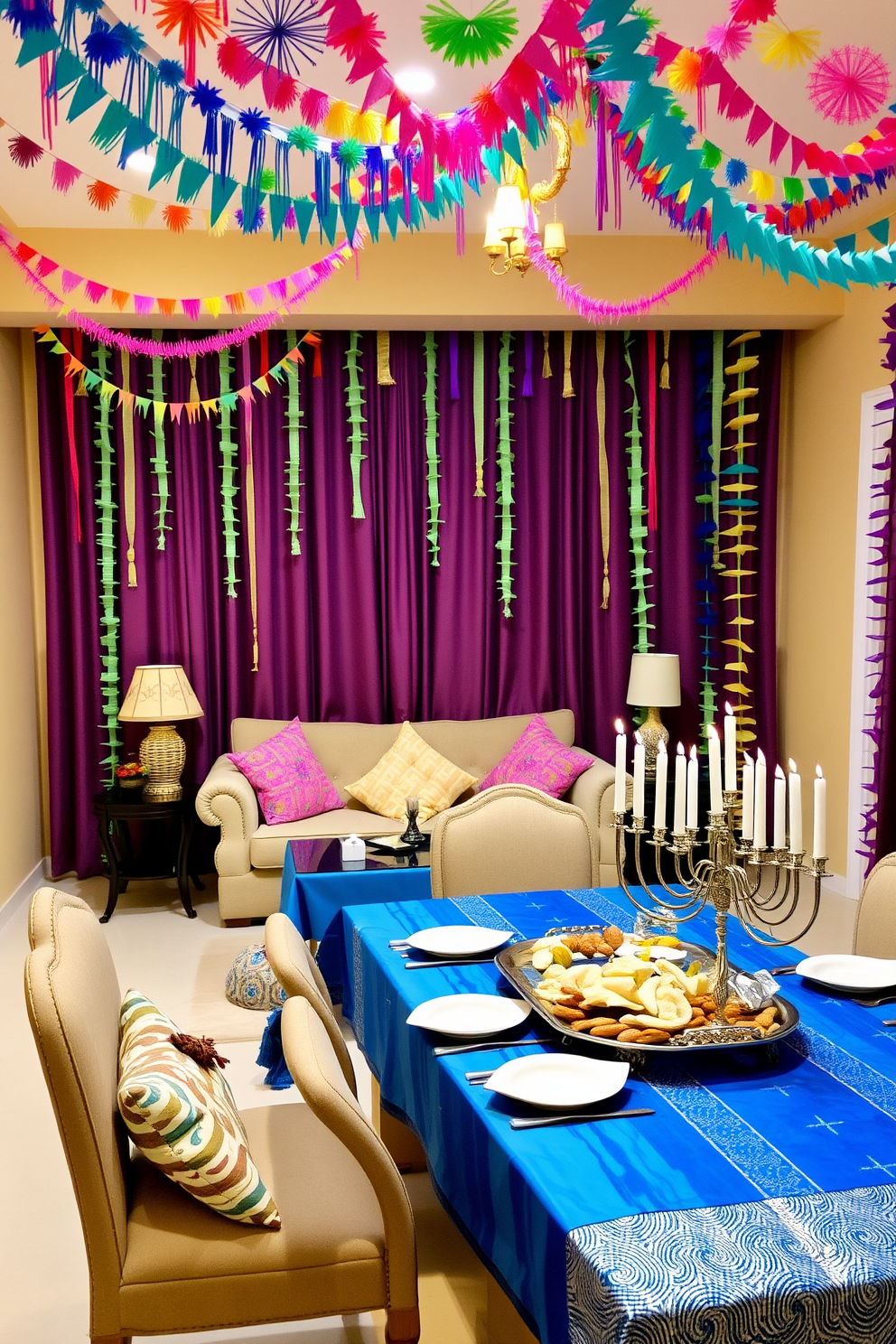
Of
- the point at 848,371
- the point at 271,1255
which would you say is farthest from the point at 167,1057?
the point at 848,371

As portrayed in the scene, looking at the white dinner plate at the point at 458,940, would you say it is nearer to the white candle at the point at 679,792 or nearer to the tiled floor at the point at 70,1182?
the white candle at the point at 679,792

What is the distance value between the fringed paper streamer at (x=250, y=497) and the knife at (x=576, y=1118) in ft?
13.2

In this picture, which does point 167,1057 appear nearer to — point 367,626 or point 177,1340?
point 177,1340

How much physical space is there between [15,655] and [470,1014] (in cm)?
369

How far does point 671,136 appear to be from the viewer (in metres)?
1.87

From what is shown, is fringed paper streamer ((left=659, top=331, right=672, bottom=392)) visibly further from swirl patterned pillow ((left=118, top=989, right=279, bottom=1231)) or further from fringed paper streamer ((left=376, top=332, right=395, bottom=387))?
swirl patterned pillow ((left=118, top=989, right=279, bottom=1231))

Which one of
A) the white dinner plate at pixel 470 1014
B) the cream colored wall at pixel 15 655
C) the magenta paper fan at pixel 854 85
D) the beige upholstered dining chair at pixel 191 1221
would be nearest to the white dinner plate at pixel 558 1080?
the white dinner plate at pixel 470 1014

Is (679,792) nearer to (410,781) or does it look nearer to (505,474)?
(410,781)

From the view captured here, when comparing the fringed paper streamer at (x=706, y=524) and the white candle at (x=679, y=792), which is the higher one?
the fringed paper streamer at (x=706, y=524)

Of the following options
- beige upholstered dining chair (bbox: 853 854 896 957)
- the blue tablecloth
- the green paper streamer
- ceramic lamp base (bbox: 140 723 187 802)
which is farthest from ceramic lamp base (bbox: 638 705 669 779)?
the blue tablecloth

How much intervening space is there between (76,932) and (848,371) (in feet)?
14.3

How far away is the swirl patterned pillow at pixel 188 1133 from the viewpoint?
1550 millimetres

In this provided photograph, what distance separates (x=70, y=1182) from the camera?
2.78 meters

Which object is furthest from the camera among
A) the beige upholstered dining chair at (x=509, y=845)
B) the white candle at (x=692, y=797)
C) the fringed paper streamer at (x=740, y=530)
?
the fringed paper streamer at (x=740, y=530)
